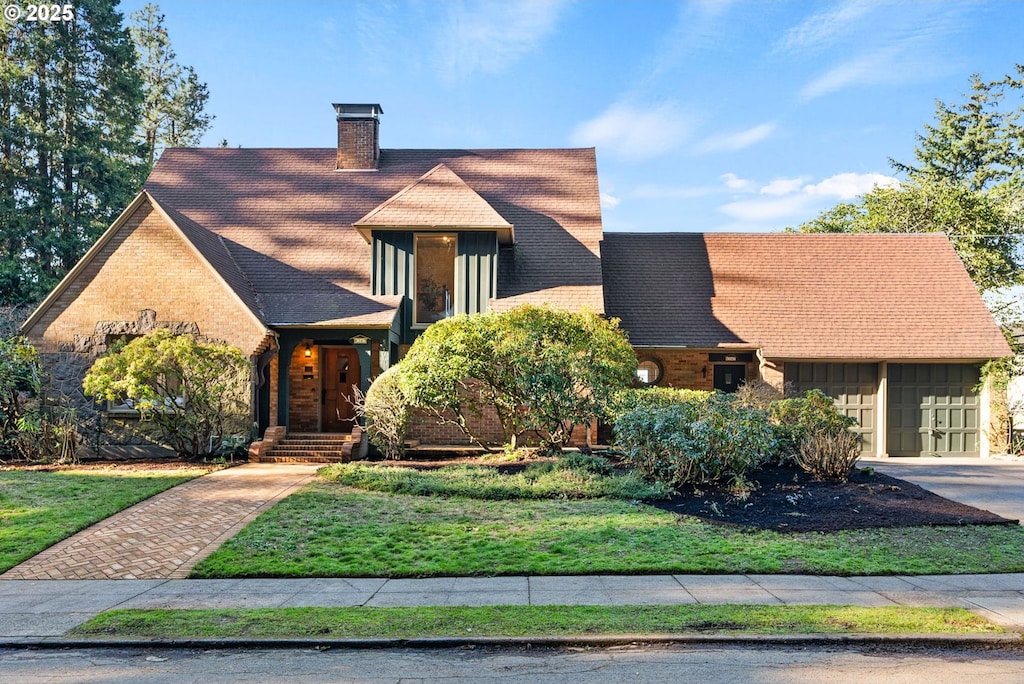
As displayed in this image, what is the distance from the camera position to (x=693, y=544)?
808 cm

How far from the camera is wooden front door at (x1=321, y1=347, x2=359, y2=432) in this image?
17688 mm

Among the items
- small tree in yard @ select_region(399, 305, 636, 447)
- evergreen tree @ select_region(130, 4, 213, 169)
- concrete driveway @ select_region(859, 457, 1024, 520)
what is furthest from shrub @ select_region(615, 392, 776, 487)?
evergreen tree @ select_region(130, 4, 213, 169)

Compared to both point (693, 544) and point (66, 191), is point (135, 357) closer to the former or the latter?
point (693, 544)

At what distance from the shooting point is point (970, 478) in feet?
43.9

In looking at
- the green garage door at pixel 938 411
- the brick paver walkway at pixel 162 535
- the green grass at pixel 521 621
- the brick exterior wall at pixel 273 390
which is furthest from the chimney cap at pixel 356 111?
the green grass at pixel 521 621

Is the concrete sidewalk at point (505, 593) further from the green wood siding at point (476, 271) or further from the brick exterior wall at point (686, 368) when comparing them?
the green wood siding at point (476, 271)

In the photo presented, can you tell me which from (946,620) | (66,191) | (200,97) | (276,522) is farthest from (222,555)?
(200,97)

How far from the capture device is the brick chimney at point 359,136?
67.9ft

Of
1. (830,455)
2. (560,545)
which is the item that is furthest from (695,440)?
(560,545)

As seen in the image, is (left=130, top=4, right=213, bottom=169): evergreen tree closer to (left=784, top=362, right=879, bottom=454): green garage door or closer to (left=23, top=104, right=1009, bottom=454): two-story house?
(left=23, top=104, right=1009, bottom=454): two-story house

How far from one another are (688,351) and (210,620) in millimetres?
14149

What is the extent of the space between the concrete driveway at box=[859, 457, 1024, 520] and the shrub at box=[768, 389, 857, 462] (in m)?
1.91

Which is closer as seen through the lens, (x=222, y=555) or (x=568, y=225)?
(x=222, y=555)

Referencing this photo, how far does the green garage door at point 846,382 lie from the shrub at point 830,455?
19.8ft
